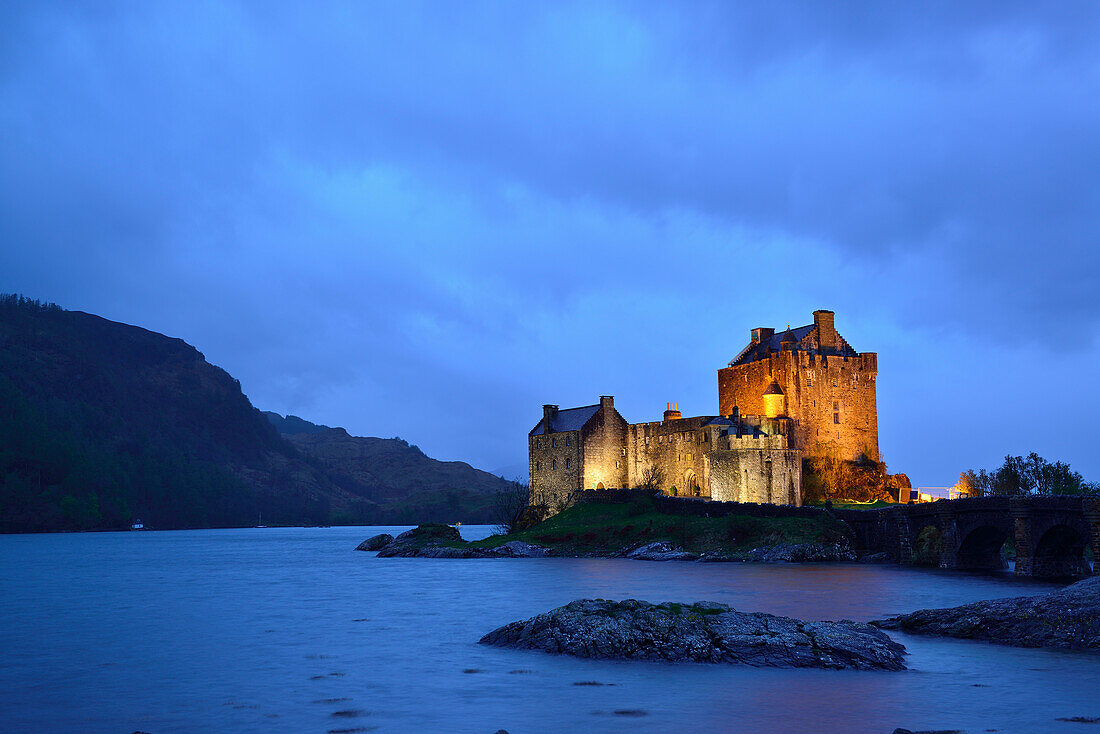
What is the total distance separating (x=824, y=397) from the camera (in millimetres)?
86750

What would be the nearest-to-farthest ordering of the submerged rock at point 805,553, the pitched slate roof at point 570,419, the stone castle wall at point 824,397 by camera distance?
the submerged rock at point 805,553
the stone castle wall at point 824,397
the pitched slate roof at point 570,419

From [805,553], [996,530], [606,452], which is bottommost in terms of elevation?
[805,553]

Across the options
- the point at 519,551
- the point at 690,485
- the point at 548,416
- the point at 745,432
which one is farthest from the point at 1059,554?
the point at 548,416

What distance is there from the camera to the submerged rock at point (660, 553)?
67625 millimetres

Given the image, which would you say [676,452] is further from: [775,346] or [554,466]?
[775,346]

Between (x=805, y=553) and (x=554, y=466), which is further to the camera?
(x=554, y=466)

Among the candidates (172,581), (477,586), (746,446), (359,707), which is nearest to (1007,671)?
(359,707)

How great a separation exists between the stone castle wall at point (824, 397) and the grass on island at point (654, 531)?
16.9 m

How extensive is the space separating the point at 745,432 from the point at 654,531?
42.8 feet

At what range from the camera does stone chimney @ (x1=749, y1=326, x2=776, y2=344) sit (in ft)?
313

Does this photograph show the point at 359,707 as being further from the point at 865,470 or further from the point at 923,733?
the point at 865,470

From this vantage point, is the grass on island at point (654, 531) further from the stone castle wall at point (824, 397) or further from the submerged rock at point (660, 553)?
the stone castle wall at point (824, 397)

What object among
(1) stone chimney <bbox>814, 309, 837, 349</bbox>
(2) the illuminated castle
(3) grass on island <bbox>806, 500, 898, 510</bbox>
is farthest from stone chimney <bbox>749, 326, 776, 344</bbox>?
(3) grass on island <bbox>806, 500, 898, 510</bbox>

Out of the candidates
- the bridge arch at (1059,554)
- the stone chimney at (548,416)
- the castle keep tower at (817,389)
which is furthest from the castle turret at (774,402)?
the bridge arch at (1059,554)
